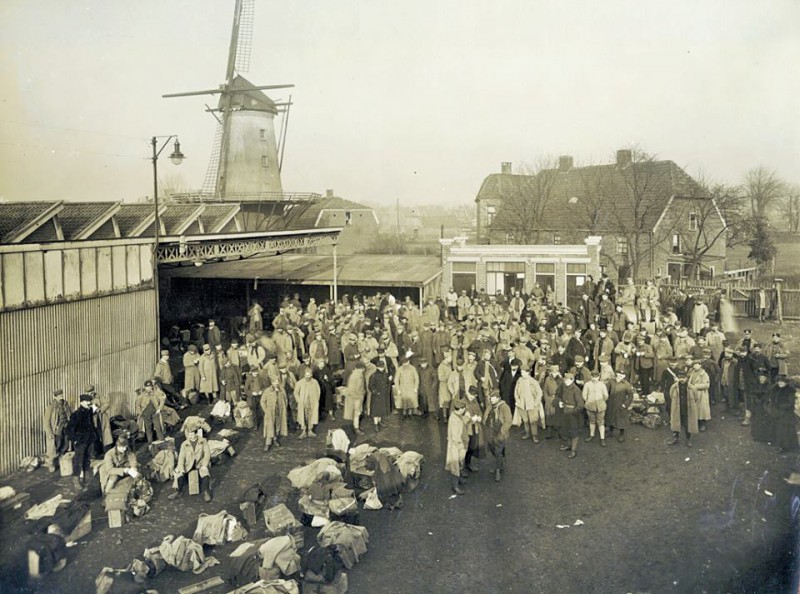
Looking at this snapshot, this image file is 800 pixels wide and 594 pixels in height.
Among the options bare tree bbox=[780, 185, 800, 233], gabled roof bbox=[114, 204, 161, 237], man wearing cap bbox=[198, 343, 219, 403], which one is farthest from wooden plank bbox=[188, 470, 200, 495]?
bare tree bbox=[780, 185, 800, 233]

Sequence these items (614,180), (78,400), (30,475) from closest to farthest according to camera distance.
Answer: (30,475) → (78,400) → (614,180)

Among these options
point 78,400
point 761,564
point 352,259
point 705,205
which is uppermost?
point 705,205

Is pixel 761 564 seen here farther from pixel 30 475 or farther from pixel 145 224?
pixel 145 224

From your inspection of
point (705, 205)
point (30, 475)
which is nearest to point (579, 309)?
point (30, 475)

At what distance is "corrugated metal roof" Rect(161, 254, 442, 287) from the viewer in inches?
1089

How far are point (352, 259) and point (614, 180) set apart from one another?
60.7 ft

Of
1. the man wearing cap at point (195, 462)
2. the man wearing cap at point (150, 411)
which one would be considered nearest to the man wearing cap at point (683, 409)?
the man wearing cap at point (195, 462)

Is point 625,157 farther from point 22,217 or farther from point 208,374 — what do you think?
point 22,217

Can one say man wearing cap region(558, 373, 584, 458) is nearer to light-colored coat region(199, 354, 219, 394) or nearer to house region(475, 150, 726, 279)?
light-colored coat region(199, 354, 219, 394)

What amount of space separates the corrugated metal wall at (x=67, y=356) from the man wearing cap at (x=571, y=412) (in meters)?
10.4

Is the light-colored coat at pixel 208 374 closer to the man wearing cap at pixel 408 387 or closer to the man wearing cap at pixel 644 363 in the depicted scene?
the man wearing cap at pixel 408 387

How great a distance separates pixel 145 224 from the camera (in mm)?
16750

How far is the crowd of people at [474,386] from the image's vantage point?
11984 millimetres

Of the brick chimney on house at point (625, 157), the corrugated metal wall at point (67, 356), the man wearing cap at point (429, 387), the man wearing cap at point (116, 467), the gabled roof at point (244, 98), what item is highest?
the gabled roof at point (244, 98)
